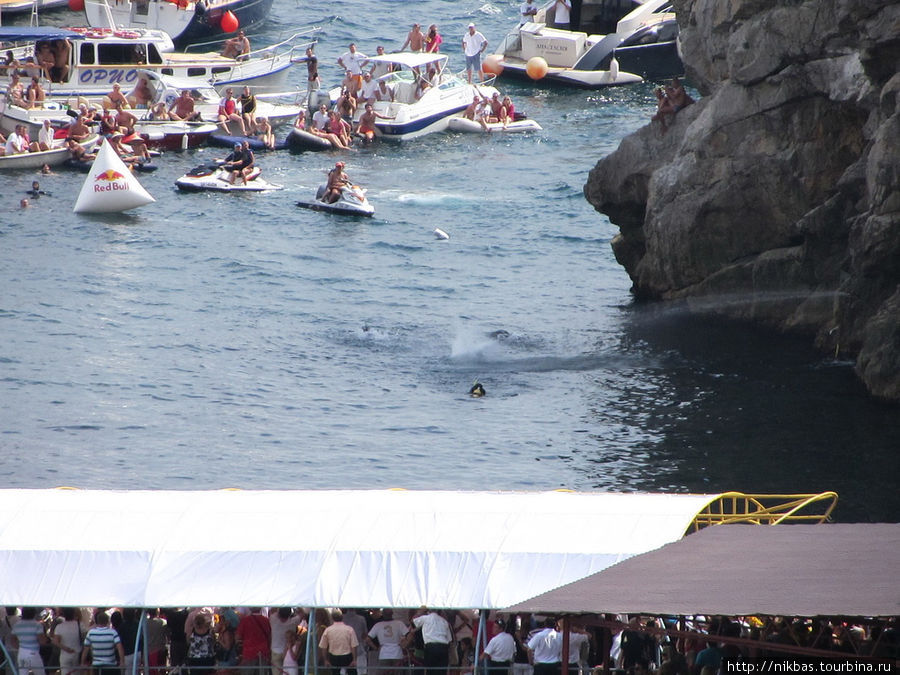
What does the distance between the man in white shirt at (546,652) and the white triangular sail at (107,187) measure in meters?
29.9

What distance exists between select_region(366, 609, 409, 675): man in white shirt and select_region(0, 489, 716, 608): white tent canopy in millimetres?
593

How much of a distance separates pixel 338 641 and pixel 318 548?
1148 millimetres

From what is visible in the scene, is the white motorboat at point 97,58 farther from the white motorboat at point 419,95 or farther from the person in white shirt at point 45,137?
the white motorboat at point 419,95

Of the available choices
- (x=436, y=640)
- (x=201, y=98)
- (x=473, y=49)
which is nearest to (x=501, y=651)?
(x=436, y=640)

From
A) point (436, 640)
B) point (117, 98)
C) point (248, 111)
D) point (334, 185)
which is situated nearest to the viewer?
point (436, 640)

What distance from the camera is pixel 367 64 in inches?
2137

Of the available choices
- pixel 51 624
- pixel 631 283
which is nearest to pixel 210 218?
pixel 631 283

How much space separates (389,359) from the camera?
32.0 meters

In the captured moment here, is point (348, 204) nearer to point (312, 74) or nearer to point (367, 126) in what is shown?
point (367, 126)

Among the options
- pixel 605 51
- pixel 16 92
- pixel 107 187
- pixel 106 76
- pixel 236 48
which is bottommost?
pixel 107 187

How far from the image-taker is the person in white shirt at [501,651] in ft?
48.6

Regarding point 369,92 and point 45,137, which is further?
point 369,92

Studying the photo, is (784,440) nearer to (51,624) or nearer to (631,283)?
(631,283)

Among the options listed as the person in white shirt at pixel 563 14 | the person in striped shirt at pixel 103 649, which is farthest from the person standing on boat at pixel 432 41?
the person in striped shirt at pixel 103 649
